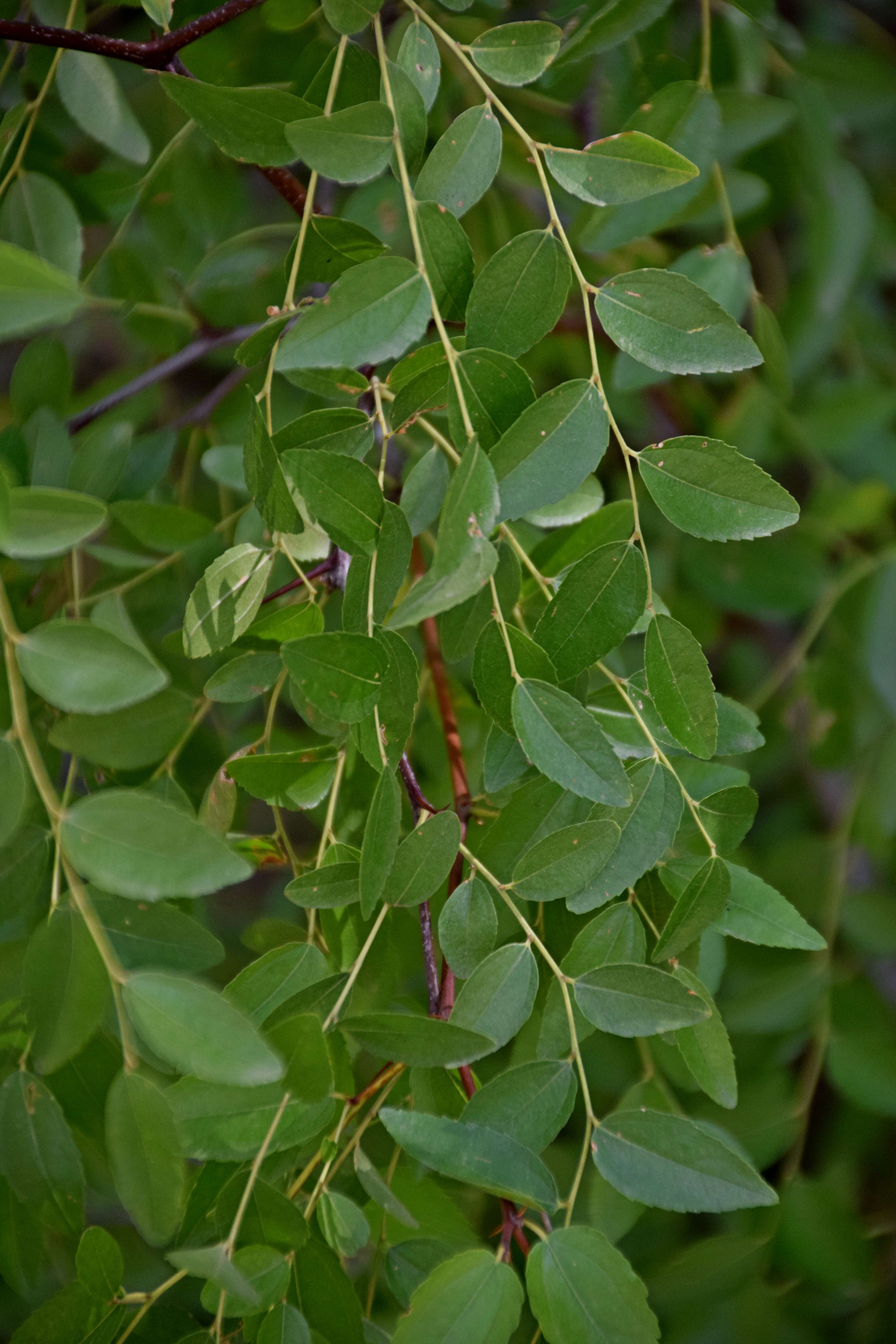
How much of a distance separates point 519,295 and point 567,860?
0.64ft

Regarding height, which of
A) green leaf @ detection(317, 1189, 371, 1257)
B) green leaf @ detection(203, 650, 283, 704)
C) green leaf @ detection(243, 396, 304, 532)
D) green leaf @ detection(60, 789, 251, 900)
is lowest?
green leaf @ detection(317, 1189, 371, 1257)

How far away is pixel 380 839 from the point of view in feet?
1.06

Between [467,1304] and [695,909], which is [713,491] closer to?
[695,909]

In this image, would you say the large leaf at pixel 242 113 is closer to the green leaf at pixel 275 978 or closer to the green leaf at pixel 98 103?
the green leaf at pixel 98 103

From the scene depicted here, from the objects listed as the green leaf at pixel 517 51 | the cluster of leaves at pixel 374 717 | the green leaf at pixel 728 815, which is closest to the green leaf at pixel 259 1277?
the cluster of leaves at pixel 374 717

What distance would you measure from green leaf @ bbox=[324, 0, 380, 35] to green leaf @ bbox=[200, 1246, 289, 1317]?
1.39 ft

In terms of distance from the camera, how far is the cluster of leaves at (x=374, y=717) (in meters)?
0.31

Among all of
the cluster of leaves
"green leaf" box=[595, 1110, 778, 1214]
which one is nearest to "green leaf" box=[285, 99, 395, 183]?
the cluster of leaves

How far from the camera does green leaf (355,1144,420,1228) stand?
1.13ft

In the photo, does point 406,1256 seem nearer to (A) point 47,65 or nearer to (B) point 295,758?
(B) point 295,758

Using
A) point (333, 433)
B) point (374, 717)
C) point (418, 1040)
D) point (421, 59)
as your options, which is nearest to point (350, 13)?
point (421, 59)

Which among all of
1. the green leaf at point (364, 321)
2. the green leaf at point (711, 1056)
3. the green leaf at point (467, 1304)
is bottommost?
the green leaf at point (467, 1304)

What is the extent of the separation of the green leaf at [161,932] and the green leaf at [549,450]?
185 millimetres

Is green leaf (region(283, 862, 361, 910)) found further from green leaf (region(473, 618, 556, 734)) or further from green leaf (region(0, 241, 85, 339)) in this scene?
green leaf (region(0, 241, 85, 339))
